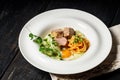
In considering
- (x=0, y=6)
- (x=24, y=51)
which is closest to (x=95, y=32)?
(x=24, y=51)

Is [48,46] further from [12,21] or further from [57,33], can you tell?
[12,21]

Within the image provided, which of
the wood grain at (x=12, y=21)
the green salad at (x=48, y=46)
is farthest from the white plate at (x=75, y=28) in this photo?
the wood grain at (x=12, y=21)

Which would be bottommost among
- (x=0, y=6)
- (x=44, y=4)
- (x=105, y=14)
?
(x=0, y=6)

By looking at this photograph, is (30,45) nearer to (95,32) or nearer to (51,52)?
(51,52)

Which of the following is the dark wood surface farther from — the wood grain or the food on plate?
the food on plate

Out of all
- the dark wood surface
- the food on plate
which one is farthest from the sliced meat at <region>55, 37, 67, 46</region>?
the dark wood surface
